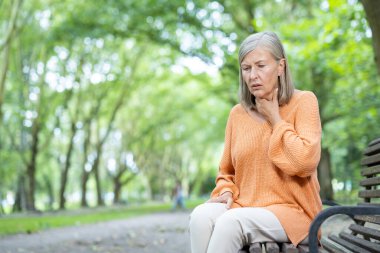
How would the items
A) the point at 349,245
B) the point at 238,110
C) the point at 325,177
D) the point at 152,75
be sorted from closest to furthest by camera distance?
the point at 238,110 → the point at 349,245 → the point at 325,177 → the point at 152,75

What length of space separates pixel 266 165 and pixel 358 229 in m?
1.29

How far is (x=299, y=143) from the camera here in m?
2.48

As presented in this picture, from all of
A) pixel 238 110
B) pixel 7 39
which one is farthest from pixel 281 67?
pixel 7 39

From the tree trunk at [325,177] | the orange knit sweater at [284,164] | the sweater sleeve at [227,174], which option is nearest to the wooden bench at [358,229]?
the orange knit sweater at [284,164]

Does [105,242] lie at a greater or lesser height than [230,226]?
lesser

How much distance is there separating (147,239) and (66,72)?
51.8 feet

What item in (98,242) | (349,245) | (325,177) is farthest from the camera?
(325,177)

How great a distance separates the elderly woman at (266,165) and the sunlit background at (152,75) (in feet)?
9.54

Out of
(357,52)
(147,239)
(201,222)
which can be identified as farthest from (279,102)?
(357,52)

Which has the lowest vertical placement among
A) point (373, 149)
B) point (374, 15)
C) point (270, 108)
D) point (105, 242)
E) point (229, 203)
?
point (105, 242)

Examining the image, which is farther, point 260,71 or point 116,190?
point 116,190

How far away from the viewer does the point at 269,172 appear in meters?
2.65

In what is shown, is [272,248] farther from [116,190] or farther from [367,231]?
[116,190]

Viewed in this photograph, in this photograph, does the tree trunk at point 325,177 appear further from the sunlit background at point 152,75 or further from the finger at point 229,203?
the finger at point 229,203
